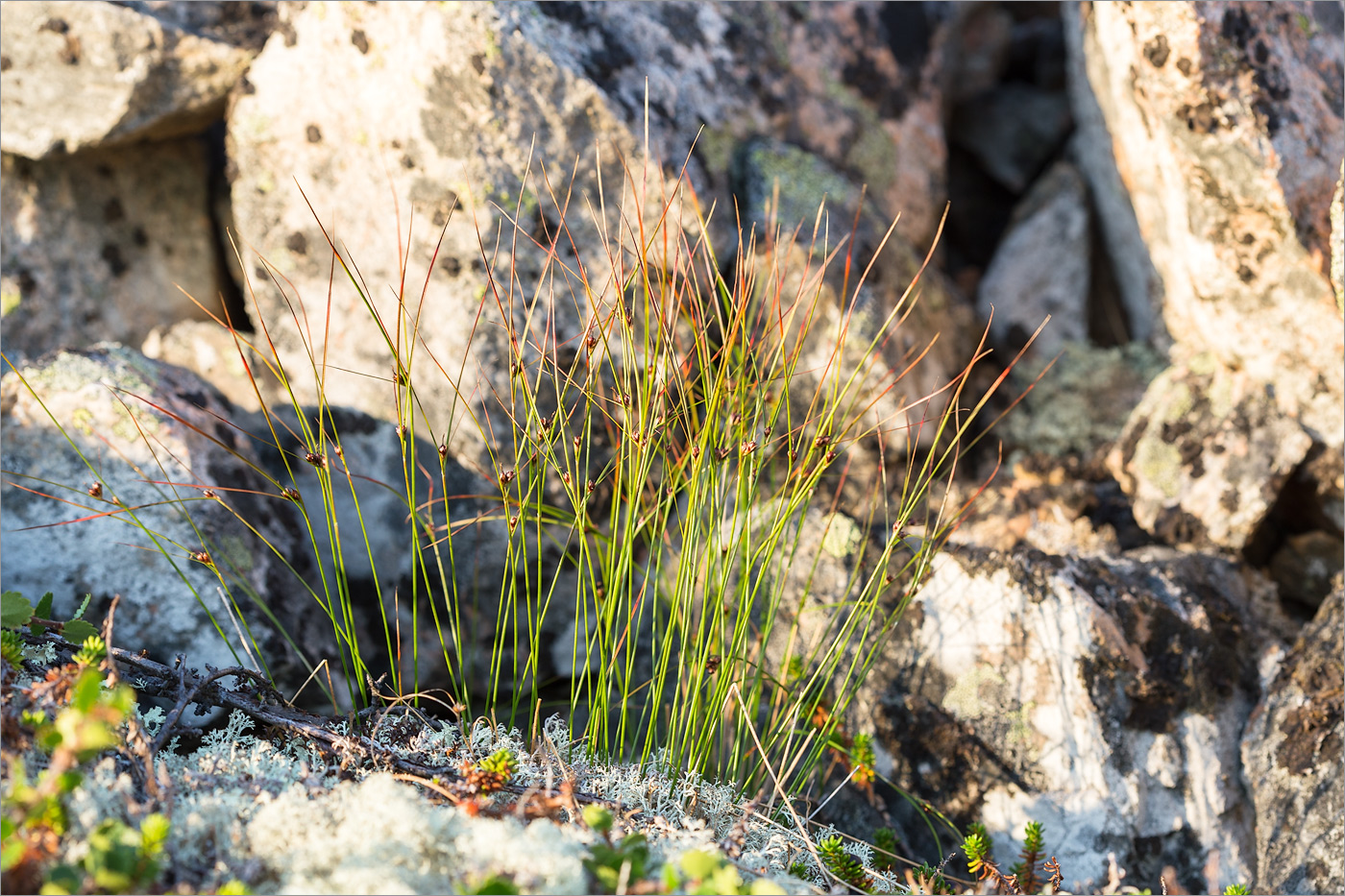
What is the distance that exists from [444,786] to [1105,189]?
391cm

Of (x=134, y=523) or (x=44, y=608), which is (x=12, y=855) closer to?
(x=44, y=608)

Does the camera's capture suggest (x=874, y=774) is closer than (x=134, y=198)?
Yes

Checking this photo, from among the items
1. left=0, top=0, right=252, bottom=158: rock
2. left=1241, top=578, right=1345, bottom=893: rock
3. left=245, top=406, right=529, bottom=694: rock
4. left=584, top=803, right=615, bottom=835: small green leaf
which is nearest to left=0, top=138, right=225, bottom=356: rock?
left=0, top=0, right=252, bottom=158: rock

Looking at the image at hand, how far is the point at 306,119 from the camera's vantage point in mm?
3025

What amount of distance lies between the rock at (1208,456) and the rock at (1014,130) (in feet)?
5.98

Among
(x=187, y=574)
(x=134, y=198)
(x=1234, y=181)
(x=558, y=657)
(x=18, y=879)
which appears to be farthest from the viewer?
(x=134, y=198)

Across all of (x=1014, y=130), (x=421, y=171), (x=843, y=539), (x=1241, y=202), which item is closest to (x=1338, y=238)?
(x=1241, y=202)

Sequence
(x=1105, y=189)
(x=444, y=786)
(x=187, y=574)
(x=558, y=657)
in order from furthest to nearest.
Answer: (x=1105, y=189) < (x=558, y=657) < (x=187, y=574) < (x=444, y=786)

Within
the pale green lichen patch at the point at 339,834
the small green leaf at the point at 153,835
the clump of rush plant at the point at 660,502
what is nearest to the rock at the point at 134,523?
the clump of rush plant at the point at 660,502

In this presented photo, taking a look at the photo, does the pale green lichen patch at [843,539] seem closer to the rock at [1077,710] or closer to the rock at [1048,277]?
the rock at [1077,710]

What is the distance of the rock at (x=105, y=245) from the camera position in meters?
3.27

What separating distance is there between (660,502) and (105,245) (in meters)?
2.63

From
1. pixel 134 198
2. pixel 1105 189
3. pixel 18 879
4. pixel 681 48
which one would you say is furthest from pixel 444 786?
pixel 1105 189

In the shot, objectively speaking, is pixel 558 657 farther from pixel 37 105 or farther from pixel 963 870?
pixel 37 105
